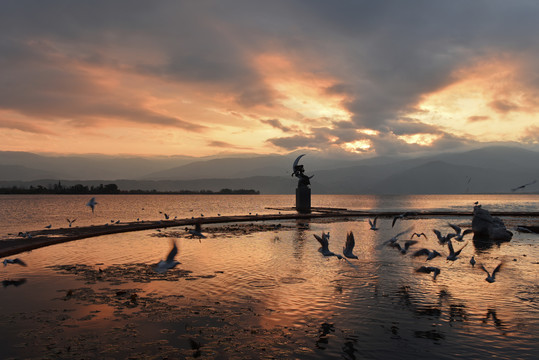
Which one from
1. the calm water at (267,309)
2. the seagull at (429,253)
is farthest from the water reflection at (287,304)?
the seagull at (429,253)

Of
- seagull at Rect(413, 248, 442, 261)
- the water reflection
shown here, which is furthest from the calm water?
seagull at Rect(413, 248, 442, 261)

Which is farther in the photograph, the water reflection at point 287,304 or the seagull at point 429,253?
the seagull at point 429,253

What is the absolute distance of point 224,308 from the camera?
11.3 meters

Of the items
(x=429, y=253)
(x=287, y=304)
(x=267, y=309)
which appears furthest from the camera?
(x=429, y=253)

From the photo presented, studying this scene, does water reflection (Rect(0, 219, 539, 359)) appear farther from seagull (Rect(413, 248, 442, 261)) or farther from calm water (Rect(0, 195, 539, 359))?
seagull (Rect(413, 248, 442, 261))

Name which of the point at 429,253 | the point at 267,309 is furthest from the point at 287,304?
the point at 429,253

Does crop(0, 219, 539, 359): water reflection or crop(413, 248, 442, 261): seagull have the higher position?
crop(413, 248, 442, 261): seagull

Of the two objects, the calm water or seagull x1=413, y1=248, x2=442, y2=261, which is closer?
the calm water

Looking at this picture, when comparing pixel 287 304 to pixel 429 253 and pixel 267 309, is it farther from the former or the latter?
pixel 429 253

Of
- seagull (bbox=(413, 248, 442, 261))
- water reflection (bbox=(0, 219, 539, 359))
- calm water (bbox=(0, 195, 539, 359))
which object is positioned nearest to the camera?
calm water (bbox=(0, 195, 539, 359))

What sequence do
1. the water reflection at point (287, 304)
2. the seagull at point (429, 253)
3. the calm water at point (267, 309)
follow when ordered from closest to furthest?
the calm water at point (267, 309)
the water reflection at point (287, 304)
the seagull at point (429, 253)

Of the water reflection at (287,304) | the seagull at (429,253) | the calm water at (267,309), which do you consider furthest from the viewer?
the seagull at (429,253)

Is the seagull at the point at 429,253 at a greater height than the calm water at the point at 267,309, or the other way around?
the seagull at the point at 429,253

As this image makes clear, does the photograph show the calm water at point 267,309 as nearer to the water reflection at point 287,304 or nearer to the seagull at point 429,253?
the water reflection at point 287,304
